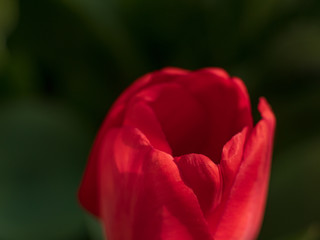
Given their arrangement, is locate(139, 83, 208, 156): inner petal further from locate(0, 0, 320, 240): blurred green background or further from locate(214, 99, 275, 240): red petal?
locate(0, 0, 320, 240): blurred green background

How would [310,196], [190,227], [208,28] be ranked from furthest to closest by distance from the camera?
[208,28] < [310,196] < [190,227]

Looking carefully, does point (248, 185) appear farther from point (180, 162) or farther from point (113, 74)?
point (113, 74)

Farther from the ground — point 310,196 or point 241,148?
point 241,148

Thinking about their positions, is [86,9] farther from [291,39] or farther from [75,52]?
[291,39]

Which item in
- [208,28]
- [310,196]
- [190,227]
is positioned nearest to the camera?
[190,227]

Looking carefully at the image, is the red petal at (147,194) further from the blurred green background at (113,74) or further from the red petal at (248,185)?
the blurred green background at (113,74)

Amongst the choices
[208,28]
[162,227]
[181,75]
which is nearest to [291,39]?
[208,28]

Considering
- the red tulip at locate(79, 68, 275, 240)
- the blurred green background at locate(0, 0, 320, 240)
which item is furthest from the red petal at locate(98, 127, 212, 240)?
the blurred green background at locate(0, 0, 320, 240)
